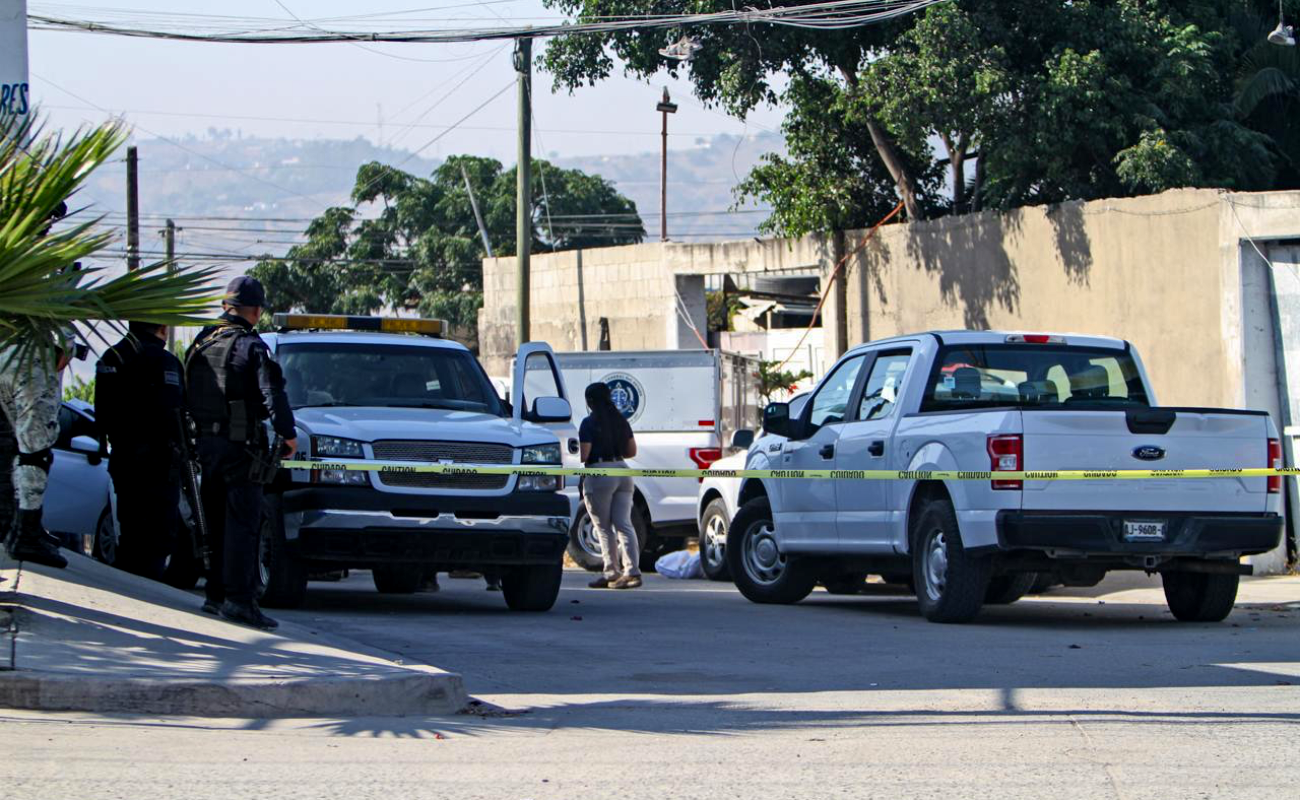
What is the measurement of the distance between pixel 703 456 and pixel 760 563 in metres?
4.48

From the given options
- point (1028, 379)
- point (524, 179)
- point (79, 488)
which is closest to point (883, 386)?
point (1028, 379)

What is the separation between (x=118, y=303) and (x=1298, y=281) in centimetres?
1233

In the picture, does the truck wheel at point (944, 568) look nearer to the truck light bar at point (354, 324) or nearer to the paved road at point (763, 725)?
the paved road at point (763, 725)

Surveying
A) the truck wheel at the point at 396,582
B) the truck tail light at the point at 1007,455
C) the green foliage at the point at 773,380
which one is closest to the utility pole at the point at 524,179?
the green foliage at the point at 773,380

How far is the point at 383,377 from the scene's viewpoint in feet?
40.9

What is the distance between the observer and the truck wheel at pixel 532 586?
39.7 feet

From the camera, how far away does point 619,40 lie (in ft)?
82.9

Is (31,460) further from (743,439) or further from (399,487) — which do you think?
(743,439)

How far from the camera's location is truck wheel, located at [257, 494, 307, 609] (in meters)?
11.2

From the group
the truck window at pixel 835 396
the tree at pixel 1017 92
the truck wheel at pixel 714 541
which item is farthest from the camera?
the tree at pixel 1017 92

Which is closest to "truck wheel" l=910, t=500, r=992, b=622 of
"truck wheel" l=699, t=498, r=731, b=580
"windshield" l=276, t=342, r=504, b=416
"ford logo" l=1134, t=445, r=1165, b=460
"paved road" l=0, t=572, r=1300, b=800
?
"paved road" l=0, t=572, r=1300, b=800

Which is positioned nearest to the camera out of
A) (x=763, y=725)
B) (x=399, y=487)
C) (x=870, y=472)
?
(x=763, y=725)

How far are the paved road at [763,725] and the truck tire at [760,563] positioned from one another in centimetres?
175

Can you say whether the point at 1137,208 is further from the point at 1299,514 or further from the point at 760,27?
the point at 760,27
